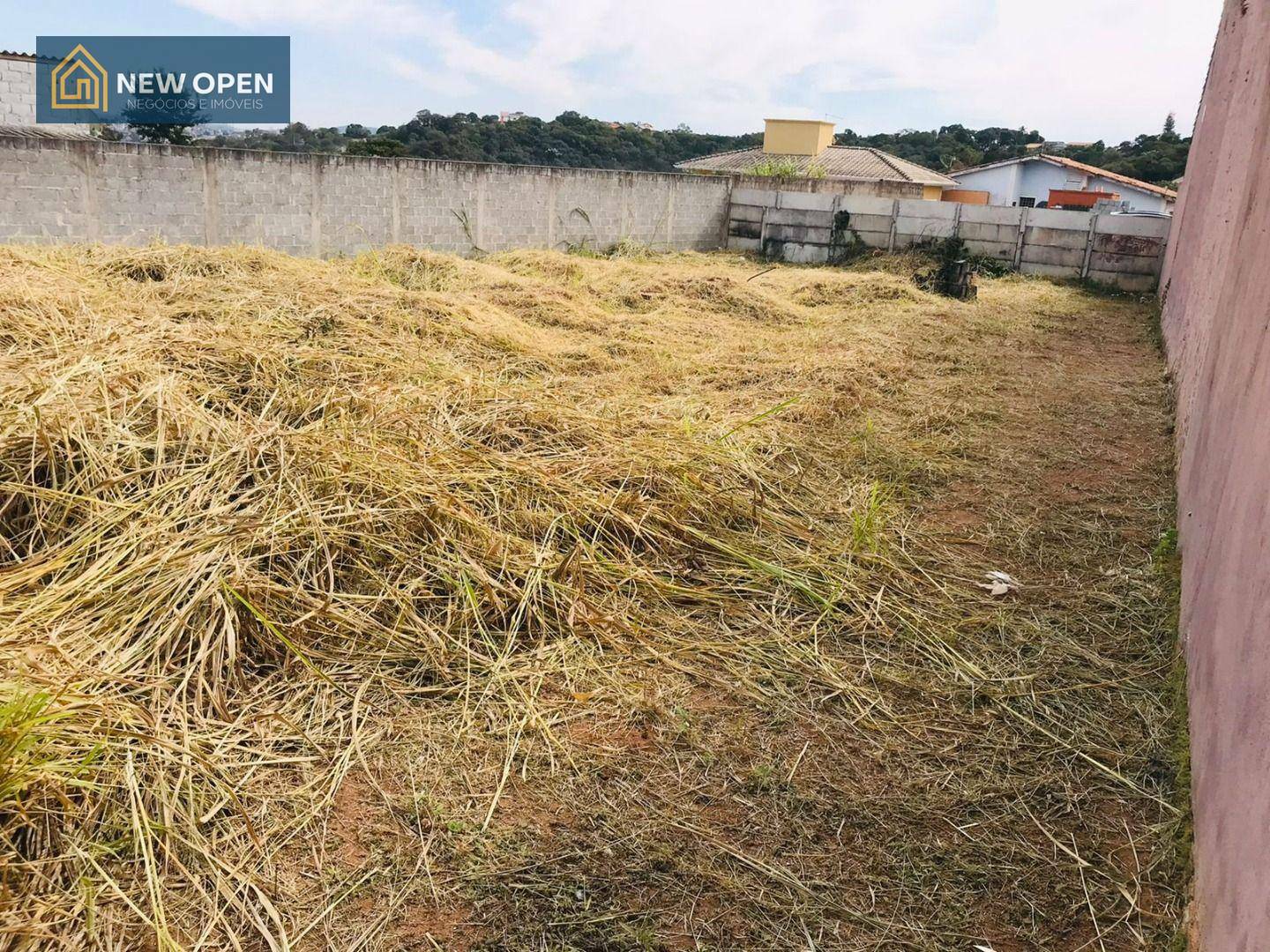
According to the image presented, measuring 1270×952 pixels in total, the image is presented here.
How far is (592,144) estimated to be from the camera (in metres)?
30.5

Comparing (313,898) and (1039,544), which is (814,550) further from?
(313,898)

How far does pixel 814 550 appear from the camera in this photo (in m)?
3.48

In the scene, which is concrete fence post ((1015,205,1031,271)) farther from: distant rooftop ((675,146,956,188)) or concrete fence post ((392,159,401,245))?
distant rooftop ((675,146,956,188))

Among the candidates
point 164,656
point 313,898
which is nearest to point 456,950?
point 313,898

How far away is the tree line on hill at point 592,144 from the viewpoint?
72.9ft

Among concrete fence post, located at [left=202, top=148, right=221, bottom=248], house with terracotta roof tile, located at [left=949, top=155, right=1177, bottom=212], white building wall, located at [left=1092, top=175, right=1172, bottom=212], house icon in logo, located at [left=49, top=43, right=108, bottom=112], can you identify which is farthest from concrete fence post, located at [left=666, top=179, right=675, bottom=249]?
white building wall, located at [left=1092, top=175, right=1172, bottom=212]

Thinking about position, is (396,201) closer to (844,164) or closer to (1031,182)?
(844,164)

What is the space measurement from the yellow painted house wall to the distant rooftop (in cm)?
44

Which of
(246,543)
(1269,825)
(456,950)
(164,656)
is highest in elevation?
(1269,825)

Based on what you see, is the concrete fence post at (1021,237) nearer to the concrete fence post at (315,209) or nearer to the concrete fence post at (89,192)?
the concrete fence post at (315,209)

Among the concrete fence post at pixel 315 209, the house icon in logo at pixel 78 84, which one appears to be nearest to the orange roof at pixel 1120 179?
the concrete fence post at pixel 315 209

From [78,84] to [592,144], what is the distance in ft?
57.4

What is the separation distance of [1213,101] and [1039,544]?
20.6 feet

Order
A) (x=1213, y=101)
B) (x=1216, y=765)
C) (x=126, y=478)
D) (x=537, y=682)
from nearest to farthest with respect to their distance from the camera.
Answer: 1. (x=1216, y=765)
2. (x=537, y=682)
3. (x=126, y=478)
4. (x=1213, y=101)
